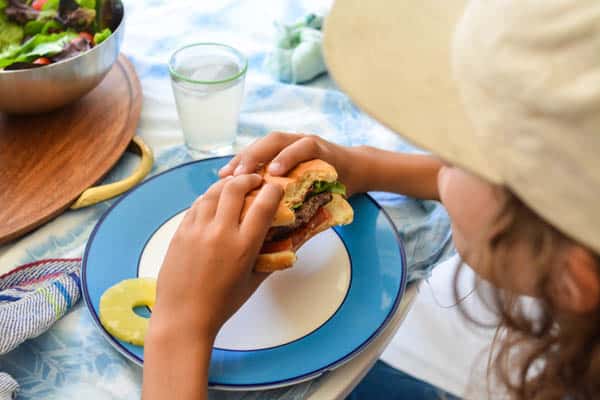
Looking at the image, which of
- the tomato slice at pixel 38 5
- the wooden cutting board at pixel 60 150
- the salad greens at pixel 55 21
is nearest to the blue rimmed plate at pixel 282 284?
the wooden cutting board at pixel 60 150

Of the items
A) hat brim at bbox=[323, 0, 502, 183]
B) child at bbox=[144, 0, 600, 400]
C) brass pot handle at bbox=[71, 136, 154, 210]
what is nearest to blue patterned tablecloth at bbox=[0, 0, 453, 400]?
brass pot handle at bbox=[71, 136, 154, 210]

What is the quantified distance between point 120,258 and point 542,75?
630 millimetres

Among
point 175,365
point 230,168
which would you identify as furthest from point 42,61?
point 175,365

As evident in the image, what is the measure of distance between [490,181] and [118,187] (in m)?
0.66

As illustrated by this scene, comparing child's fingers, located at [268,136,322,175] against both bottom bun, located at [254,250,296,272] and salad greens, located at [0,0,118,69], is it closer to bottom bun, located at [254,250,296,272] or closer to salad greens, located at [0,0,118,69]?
bottom bun, located at [254,250,296,272]

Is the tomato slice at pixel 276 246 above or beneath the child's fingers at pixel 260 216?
beneath

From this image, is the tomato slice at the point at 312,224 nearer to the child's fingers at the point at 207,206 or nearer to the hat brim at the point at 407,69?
the child's fingers at the point at 207,206

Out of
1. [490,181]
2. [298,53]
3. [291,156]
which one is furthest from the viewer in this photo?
[298,53]

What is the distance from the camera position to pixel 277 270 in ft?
2.92

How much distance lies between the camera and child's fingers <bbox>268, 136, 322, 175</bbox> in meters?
0.94

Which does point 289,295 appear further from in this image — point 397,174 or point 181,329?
point 397,174

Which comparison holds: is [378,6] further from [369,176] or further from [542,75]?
[369,176]

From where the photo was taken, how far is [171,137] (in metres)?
1.17

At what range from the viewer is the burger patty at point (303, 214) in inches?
36.2
